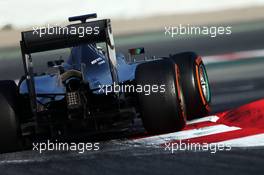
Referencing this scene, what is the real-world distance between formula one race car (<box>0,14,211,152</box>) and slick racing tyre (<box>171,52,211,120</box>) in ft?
0.04

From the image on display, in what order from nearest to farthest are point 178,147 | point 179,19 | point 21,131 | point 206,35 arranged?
point 178,147, point 21,131, point 206,35, point 179,19

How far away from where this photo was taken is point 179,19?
20.5m

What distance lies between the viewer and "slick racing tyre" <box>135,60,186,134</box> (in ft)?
23.5

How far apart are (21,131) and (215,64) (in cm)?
712

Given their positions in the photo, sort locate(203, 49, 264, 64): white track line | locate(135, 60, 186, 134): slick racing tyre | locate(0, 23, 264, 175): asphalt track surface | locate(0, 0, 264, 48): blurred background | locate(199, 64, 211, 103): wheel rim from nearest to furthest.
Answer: locate(0, 23, 264, 175): asphalt track surface
locate(135, 60, 186, 134): slick racing tyre
locate(199, 64, 211, 103): wheel rim
locate(203, 49, 264, 64): white track line
locate(0, 0, 264, 48): blurred background

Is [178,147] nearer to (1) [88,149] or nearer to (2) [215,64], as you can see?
(1) [88,149]

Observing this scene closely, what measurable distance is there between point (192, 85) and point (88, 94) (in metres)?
1.29

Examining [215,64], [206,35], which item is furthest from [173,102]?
[206,35]

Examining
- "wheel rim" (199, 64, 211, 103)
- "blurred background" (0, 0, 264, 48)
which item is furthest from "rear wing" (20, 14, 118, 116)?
"blurred background" (0, 0, 264, 48)

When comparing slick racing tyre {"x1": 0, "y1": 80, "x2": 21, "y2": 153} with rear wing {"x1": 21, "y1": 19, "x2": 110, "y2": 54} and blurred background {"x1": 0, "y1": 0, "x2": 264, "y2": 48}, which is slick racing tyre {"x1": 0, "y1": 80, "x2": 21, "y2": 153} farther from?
blurred background {"x1": 0, "y1": 0, "x2": 264, "y2": 48}

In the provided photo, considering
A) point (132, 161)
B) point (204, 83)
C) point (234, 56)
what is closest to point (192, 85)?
point (204, 83)

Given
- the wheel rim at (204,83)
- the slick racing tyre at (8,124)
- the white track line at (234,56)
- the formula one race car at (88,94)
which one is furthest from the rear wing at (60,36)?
the white track line at (234,56)

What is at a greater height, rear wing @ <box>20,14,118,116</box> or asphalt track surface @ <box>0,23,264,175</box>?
rear wing @ <box>20,14,118,116</box>

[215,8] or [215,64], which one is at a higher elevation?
[215,8]
